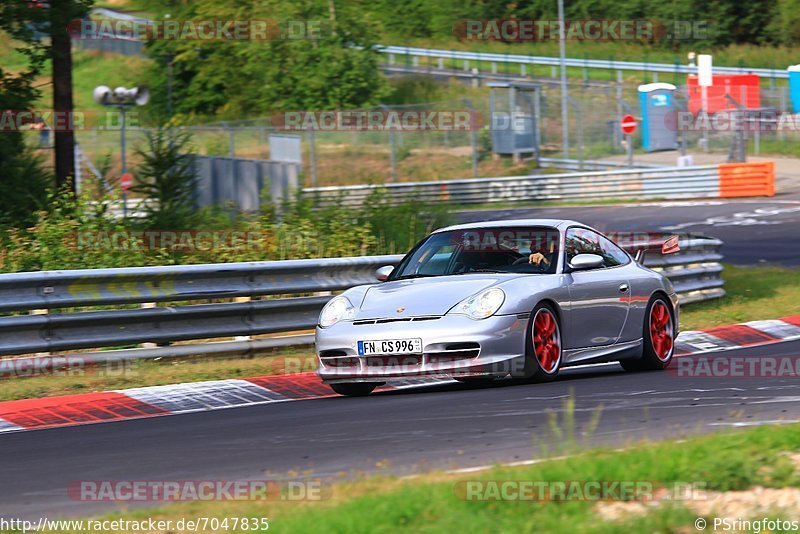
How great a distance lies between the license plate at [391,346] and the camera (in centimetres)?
982

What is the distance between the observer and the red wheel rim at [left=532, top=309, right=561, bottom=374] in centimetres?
1031

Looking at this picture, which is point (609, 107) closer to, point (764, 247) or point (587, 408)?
point (764, 247)

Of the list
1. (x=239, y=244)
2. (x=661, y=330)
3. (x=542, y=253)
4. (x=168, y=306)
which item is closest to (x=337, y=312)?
(x=542, y=253)

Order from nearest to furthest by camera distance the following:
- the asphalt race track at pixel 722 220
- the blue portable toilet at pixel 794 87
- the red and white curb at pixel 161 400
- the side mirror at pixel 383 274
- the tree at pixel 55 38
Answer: the red and white curb at pixel 161 400 → the side mirror at pixel 383 274 → the tree at pixel 55 38 → the asphalt race track at pixel 722 220 → the blue portable toilet at pixel 794 87

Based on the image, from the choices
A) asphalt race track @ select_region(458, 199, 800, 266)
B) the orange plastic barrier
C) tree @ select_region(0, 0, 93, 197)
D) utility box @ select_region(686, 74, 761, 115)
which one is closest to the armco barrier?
the orange plastic barrier

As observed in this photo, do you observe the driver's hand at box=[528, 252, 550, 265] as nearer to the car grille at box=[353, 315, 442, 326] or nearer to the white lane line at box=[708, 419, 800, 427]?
the car grille at box=[353, 315, 442, 326]

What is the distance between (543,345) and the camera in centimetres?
1042

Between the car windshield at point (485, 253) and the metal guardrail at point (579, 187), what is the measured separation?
1005 inches

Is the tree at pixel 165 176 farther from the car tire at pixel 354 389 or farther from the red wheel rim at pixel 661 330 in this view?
the car tire at pixel 354 389

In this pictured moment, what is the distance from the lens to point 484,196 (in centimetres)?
4162

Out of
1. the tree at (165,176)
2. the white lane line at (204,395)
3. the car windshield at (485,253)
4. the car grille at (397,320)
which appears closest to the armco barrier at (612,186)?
the tree at (165,176)

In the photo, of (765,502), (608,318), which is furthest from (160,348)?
(765,502)

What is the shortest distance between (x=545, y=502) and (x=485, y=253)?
231 inches

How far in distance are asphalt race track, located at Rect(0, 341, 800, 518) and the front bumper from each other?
203 mm
